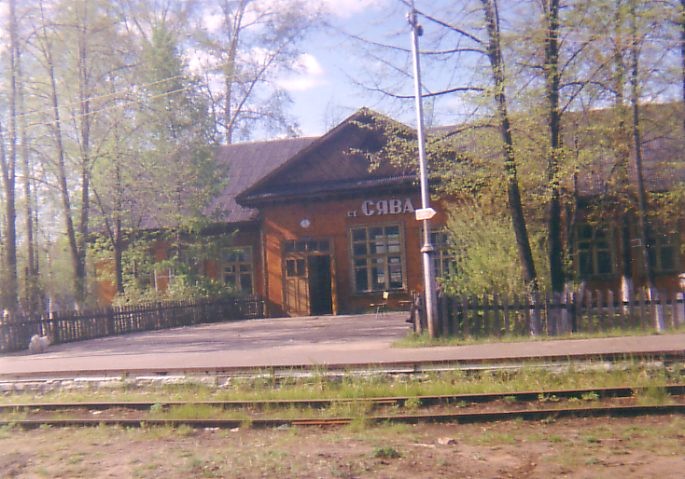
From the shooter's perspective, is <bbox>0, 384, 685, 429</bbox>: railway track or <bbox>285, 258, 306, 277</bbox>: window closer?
<bbox>0, 384, 685, 429</bbox>: railway track

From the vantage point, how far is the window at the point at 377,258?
2570 centimetres

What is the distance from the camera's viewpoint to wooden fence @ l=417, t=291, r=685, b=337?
45.0 feet

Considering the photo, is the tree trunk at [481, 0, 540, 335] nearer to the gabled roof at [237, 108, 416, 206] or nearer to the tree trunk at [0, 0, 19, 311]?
the gabled roof at [237, 108, 416, 206]

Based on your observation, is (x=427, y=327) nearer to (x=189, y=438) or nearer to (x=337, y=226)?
Answer: (x=189, y=438)

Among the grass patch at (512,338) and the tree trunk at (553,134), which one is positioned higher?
the tree trunk at (553,134)

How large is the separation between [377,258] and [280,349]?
1156 cm

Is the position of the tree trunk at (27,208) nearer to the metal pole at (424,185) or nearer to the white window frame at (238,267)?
the white window frame at (238,267)

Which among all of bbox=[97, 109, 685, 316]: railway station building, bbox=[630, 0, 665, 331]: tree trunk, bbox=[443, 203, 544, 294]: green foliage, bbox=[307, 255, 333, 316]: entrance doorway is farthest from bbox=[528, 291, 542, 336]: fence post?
bbox=[307, 255, 333, 316]: entrance doorway

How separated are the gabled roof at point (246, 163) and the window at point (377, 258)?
16.9 feet

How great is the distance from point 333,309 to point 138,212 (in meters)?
8.32

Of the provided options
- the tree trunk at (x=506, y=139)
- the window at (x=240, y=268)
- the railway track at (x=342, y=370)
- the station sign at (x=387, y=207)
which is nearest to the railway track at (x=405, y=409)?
the railway track at (x=342, y=370)

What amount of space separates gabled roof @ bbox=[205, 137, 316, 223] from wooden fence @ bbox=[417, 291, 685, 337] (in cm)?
1590

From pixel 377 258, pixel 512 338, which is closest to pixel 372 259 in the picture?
pixel 377 258

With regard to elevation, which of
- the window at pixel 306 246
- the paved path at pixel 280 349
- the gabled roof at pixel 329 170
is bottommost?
the paved path at pixel 280 349
